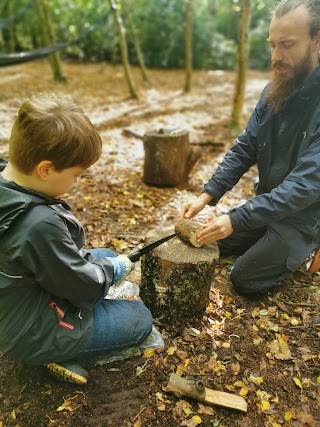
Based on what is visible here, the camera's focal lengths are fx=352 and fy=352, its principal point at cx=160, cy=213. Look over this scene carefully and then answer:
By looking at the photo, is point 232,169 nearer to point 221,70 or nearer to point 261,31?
point 221,70

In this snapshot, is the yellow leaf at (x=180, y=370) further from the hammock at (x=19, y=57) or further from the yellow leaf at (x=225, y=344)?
the hammock at (x=19, y=57)

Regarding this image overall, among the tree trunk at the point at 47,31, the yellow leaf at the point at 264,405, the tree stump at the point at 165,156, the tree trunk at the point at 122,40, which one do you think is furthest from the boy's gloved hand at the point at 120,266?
the tree trunk at the point at 47,31

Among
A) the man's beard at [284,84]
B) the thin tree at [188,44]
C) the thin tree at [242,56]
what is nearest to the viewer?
the man's beard at [284,84]

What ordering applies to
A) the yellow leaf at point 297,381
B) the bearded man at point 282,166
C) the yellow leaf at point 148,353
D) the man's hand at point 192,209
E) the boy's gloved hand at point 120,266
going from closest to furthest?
the boy's gloved hand at point 120,266, the yellow leaf at point 297,381, the yellow leaf at point 148,353, the bearded man at point 282,166, the man's hand at point 192,209

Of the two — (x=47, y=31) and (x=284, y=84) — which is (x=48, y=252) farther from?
(x=47, y=31)

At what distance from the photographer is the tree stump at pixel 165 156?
182 inches

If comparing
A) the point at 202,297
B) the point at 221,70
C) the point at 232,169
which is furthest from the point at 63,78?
the point at 202,297

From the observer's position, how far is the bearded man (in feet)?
8.08

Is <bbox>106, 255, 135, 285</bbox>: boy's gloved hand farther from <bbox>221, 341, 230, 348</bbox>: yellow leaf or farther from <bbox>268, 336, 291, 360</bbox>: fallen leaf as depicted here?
<bbox>268, 336, 291, 360</bbox>: fallen leaf

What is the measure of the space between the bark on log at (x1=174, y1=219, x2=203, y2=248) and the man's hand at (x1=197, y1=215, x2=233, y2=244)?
0.05 meters

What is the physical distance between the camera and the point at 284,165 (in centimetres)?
284

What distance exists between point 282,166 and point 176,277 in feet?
4.21

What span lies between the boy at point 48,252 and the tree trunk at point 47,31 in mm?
9549

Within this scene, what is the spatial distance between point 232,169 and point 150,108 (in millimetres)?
6045
